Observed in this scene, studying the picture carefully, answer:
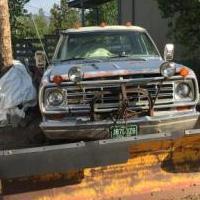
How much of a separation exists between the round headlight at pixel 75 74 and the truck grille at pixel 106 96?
0.53ft

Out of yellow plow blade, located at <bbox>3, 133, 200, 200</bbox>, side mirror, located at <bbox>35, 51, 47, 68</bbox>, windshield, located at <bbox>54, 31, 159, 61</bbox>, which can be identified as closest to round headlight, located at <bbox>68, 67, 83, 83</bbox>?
yellow plow blade, located at <bbox>3, 133, 200, 200</bbox>

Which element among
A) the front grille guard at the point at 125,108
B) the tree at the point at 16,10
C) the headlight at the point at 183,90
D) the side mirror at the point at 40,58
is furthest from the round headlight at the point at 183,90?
the tree at the point at 16,10

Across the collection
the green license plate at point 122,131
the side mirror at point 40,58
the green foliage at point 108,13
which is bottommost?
the green foliage at point 108,13

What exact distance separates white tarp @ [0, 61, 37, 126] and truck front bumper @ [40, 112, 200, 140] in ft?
11.1

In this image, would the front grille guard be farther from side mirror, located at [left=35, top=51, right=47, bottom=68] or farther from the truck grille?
side mirror, located at [left=35, top=51, right=47, bottom=68]

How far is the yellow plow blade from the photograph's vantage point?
6191 mm

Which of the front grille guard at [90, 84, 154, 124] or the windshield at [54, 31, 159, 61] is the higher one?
the windshield at [54, 31, 159, 61]

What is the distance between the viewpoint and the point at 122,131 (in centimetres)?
675

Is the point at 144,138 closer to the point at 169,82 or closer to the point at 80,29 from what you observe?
the point at 169,82

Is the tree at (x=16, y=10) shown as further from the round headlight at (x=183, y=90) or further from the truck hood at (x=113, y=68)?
the round headlight at (x=183, y=90)

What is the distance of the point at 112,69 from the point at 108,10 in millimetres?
30070

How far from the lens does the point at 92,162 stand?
5.83 metres

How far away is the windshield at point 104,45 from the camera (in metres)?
8.58

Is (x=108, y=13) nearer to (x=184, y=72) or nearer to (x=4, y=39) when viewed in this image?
(x=4, y=39)
